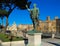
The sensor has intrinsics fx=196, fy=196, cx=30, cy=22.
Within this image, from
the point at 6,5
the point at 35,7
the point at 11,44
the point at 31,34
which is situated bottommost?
the point at 11,44

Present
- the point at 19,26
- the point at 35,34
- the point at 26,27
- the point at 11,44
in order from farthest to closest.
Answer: the point at 19,26 → the point at 26,27 → the point at 11,44 → the point at 35,34

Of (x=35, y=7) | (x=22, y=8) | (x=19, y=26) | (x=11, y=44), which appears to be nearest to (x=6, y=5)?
(x=22, y=8)

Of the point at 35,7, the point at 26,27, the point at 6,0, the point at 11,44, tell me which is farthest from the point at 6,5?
the point at 26,27

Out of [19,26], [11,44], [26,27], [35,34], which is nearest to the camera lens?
[35,34]

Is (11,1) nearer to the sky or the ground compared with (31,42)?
nearer to the sky

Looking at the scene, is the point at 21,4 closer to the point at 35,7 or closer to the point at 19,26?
the point at 35,7

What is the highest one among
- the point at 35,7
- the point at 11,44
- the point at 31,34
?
the point at 35,7

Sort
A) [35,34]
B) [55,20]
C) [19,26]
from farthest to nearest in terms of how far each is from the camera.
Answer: [19,26]
[55,20]
[35,34]

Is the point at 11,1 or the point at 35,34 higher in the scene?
the point at 11,1

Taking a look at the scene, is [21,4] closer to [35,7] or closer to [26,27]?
[35,7]

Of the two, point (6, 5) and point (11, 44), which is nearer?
point (11, 44)

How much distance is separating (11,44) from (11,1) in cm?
1335

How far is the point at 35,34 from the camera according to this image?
13.9m

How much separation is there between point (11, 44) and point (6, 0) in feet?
44.1
